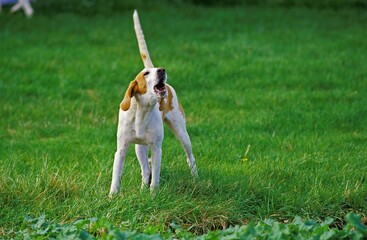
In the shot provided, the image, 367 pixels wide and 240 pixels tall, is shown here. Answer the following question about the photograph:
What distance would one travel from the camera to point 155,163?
21.6 feet

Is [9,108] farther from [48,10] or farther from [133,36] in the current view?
[48,10]

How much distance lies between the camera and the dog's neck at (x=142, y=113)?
638 centimetres

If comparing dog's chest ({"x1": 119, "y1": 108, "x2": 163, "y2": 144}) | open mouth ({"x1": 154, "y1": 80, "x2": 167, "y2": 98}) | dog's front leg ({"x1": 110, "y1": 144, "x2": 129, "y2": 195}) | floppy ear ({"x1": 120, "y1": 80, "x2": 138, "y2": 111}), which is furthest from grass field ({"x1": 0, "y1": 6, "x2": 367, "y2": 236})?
open mouth ({"x1": 154, "y1": 80, "x2": 167, "y2": 98})

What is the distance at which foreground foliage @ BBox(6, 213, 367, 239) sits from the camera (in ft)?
17.8

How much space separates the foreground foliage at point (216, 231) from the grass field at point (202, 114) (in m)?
0.28

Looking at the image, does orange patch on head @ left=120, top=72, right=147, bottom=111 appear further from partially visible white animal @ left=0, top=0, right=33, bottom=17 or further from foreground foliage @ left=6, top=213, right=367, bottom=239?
partially visible white animal @ left=0, top=0, right=33, bottom=17

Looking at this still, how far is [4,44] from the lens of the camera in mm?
13398

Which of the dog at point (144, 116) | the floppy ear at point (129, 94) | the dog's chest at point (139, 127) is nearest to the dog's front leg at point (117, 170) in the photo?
the dog at point (144, 116)

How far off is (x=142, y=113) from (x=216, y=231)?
126 centimetres

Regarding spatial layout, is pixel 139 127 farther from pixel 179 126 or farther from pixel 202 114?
pixel 202 114

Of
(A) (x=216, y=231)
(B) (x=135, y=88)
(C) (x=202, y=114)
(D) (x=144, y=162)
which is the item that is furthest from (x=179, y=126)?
(C) (x=202, y=114)

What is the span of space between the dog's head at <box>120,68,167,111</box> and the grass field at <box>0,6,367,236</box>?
0.76 metres

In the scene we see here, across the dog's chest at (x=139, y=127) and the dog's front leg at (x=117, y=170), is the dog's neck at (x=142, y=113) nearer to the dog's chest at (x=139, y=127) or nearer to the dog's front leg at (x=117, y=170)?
the dog's chest at (x=139, y=127)

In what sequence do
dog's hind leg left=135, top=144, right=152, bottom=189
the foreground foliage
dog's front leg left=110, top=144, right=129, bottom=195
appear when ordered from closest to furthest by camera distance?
1. the foreground foliage
2. dog's front leg left=110, top=144, right=129, bottom=195
3. dog's hind leg left=135, top=144, right=152, bottom=189
